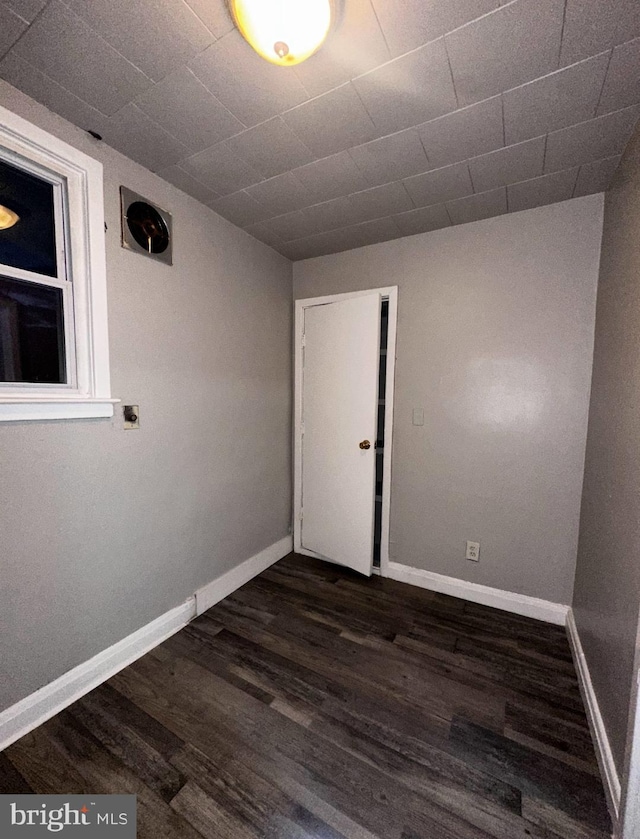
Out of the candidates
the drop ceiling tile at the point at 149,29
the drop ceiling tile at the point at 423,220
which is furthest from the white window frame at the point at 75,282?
the drop ceiling tile at the point at 423,220

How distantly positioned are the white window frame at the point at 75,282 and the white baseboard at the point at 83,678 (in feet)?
3.70

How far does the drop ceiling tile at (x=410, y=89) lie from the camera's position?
1.05m

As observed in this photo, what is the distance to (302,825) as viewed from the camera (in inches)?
38.9

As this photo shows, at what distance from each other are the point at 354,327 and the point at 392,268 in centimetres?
49

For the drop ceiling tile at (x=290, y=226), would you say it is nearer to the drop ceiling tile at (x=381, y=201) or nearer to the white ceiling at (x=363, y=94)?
the white ceiling at (x=363, y=94)

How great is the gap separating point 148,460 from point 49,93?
151cm

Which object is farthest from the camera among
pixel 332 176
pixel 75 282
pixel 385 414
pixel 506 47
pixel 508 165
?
pixel 385 414

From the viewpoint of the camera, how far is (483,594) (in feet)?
6.81

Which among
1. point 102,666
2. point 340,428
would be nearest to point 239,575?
point 102,666

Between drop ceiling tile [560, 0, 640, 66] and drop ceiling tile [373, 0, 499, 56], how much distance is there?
246 millimetres

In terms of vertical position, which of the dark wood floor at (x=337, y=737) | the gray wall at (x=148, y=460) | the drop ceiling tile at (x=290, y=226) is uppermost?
the drop ceiling tile at (x=290, y=226)

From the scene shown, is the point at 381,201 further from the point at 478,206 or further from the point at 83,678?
the point at 83,678

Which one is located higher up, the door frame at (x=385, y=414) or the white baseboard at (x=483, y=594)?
the door frame at (x=385, y=414)

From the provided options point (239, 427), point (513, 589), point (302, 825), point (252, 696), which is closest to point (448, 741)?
point (302, 825)
